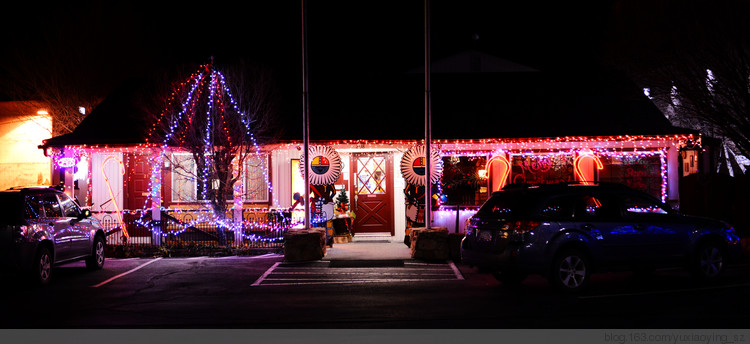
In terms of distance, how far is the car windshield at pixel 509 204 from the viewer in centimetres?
1015

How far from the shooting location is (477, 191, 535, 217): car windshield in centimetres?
1015

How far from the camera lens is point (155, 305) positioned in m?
9.30

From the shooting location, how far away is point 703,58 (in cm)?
1538

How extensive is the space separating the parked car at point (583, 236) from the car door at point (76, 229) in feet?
25.2

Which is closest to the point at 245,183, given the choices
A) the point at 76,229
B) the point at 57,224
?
the point at 76,229

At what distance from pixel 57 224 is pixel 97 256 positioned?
5.81 feet

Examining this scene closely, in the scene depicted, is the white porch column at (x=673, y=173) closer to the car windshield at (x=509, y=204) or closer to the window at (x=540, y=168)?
the window at (x=540, y=168)

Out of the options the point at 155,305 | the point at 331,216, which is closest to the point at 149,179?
the point at 331,216

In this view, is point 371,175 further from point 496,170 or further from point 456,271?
point 456,271

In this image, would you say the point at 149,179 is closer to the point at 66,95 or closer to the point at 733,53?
the point at 66,95

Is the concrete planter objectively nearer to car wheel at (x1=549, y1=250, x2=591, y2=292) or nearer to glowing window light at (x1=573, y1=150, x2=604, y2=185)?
car wheel at (x1=549, y1=250, x2=591, y2=292)

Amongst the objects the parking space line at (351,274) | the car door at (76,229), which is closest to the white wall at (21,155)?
the car door at (76,229)

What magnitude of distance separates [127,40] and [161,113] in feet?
53.4
